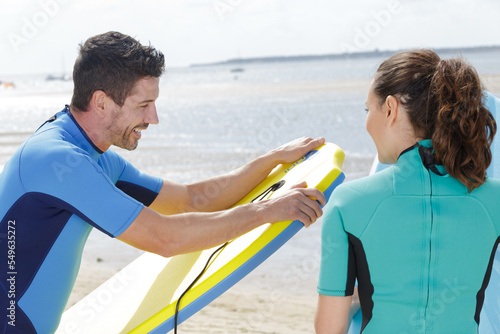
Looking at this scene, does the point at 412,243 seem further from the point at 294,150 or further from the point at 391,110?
the point at 294,150

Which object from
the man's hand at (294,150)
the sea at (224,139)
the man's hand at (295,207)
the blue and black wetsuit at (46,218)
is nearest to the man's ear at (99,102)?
the blue and black wetsuit at (46,218)

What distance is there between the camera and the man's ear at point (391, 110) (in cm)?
152

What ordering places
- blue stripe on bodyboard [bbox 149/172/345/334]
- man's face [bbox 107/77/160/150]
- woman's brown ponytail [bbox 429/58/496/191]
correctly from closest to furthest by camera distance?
woman's brown ponytail [bbox 429/58/496/191]
blue stripe on bodyboard [bbox 149/172/345/334]
man's face [bbox 107/77/160/150]

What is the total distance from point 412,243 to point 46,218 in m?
1.14

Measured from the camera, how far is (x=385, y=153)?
5.33 feet

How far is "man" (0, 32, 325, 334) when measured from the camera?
185cm

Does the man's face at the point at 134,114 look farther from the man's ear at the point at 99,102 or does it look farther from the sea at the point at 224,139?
the sea at the point at 224,139

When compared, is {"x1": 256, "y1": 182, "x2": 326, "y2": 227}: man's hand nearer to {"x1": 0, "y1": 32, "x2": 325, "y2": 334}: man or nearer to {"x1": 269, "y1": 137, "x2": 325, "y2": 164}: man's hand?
{"x1": 0, "y1": 32, "x2": 325, "y2": 334}: man

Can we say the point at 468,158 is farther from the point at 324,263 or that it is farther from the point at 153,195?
the point at 153,195

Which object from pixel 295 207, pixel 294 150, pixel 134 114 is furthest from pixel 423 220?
pixel 294 150

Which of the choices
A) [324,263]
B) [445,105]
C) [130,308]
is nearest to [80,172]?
[130,308]

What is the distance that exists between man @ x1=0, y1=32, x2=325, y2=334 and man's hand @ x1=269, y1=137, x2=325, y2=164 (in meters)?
0.53

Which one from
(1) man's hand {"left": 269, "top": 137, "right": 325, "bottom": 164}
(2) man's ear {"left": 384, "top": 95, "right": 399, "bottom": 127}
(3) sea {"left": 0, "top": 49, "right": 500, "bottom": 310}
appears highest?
(2) man's ear {"left": 384, "top": 95, "right": 399, "bottom": 127}

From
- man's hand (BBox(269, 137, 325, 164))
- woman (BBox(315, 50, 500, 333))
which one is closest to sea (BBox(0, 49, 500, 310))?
man's hand (BBox(269, 137, 325, 164))
